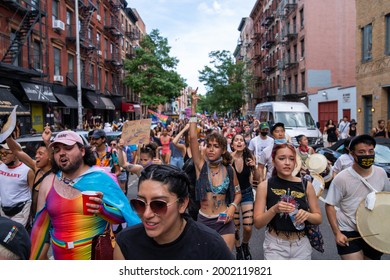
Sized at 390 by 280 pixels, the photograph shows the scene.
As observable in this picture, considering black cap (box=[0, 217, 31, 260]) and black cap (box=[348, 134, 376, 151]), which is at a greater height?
black cap (box=[348, 134, 376, 151])

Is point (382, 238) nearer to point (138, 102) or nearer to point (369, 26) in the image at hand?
point (369, 26)

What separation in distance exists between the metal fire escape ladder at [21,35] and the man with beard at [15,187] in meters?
14.2

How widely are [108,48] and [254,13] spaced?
114 feet

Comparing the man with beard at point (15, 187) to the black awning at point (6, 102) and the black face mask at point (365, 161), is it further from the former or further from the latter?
the black awning at point (6, 102)

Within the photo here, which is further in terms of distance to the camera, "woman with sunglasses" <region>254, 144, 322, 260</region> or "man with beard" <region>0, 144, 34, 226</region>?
"man with beard" <region>0, 144, 34, 226</region>

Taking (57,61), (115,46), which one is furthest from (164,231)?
(115,46)

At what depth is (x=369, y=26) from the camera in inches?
845

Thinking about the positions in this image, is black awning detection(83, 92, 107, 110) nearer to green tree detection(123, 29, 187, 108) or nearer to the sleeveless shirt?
green tree detection(123, 29, 187, 108)

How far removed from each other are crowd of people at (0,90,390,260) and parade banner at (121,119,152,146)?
872 mm

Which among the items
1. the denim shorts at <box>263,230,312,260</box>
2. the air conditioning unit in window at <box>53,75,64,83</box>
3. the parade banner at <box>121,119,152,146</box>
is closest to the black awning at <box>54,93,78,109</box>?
the air conditioning unit in window at <box>53,75,64,83</box>

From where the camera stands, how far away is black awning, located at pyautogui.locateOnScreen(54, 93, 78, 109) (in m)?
22.9

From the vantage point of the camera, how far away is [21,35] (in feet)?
60.8

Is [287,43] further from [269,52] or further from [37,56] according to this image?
[37,56]
